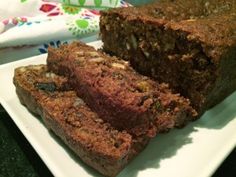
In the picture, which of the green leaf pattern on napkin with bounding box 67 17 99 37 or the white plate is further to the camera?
the green leaf pattern on napkin with bounding box 67 17 99 37

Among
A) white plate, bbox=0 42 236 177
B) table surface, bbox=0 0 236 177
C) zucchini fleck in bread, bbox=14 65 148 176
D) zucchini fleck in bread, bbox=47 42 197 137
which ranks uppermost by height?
zucchini fleck in bread, bbox=47 42 197 137

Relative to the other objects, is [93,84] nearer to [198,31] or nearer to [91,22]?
[198,31]

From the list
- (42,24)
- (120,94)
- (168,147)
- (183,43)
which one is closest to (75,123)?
(120,94)

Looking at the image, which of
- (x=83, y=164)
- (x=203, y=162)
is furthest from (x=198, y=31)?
(x=83, y=164)

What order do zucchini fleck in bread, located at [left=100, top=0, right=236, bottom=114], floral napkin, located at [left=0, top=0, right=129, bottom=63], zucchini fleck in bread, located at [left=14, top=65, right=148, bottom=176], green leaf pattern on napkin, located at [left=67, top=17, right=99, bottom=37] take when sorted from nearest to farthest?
zucchini fleck in bread, located at [left=14, top=65, right=148, bottom=176]
zucchini fleck in bread, located at [left=100, top=0, right=236, bottom=114]
floral napkin, located at [left=0, top=0, right=129, bottom=63]
green leaf pattern on napkin, located at [left=67, top=17, right=99, bottom=37]

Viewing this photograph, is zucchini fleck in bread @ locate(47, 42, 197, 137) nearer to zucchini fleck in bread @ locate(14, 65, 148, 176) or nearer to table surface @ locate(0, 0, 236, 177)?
zucchini fleck in bread @ locate(14, 65, 148, 176)

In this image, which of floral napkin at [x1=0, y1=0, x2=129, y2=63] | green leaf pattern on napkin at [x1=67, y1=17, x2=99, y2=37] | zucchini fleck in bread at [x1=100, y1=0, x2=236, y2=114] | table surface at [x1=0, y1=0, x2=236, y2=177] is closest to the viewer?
table surface at [x1=0, y1=0, x2=236, y2=177]

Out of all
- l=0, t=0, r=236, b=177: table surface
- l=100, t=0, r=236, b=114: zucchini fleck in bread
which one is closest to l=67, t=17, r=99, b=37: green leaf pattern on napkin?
l=100, t=0, r=236, b=114: zucchini fleck in bread
